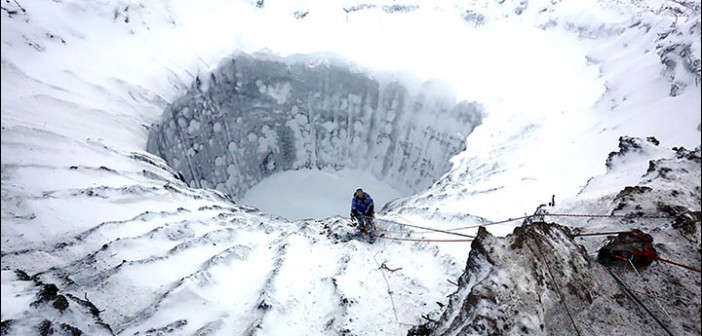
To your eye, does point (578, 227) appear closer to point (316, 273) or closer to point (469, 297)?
point (469, 297)

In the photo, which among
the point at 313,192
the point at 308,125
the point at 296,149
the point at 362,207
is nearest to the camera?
the point at 362,207

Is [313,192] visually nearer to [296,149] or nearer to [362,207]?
[296,149]

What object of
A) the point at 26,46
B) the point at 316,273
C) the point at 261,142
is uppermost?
the point at 26,46

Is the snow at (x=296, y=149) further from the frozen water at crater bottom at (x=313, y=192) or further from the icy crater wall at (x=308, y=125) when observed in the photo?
the icy crater wall at (x=308, y=125)

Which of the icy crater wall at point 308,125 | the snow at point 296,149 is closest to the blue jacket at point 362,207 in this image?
the snow at point 296,149

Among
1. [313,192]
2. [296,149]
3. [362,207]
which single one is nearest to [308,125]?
[296,149]

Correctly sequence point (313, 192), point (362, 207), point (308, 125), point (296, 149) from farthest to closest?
point (296, 149) → point (308, 125) → point (313, 192) → point (362, 207)

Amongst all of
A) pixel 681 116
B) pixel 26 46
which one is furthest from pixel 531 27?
pixel 26 46

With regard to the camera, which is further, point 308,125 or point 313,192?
point 308,125
